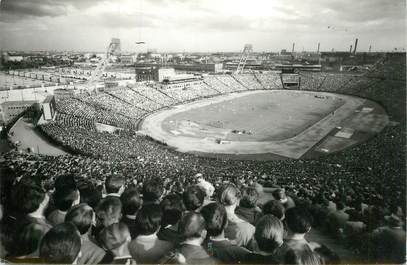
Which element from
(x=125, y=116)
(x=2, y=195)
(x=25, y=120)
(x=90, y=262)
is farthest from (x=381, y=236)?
(x=125, y=116)

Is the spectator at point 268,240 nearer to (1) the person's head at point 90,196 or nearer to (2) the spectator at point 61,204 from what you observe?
(1) the person's head at point 90,196

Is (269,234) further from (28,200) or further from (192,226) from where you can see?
(28,200)

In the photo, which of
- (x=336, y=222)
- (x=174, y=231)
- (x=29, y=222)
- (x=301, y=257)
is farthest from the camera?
(x=336, y=222)

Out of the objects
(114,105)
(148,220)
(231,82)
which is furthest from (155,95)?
(148,220)

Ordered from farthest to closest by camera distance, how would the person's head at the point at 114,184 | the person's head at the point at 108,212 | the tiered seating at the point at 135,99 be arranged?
the tiered seating at the point at 135,99
the person's head at the point at 114,184
the person's head at the point at 108,212

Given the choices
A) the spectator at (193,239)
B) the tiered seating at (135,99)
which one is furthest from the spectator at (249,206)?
the tiered seating at (135,99)

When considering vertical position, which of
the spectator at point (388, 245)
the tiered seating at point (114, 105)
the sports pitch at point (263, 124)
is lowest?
the sports pitch at point (263, 124)

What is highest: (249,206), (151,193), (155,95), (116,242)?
(116,242)
